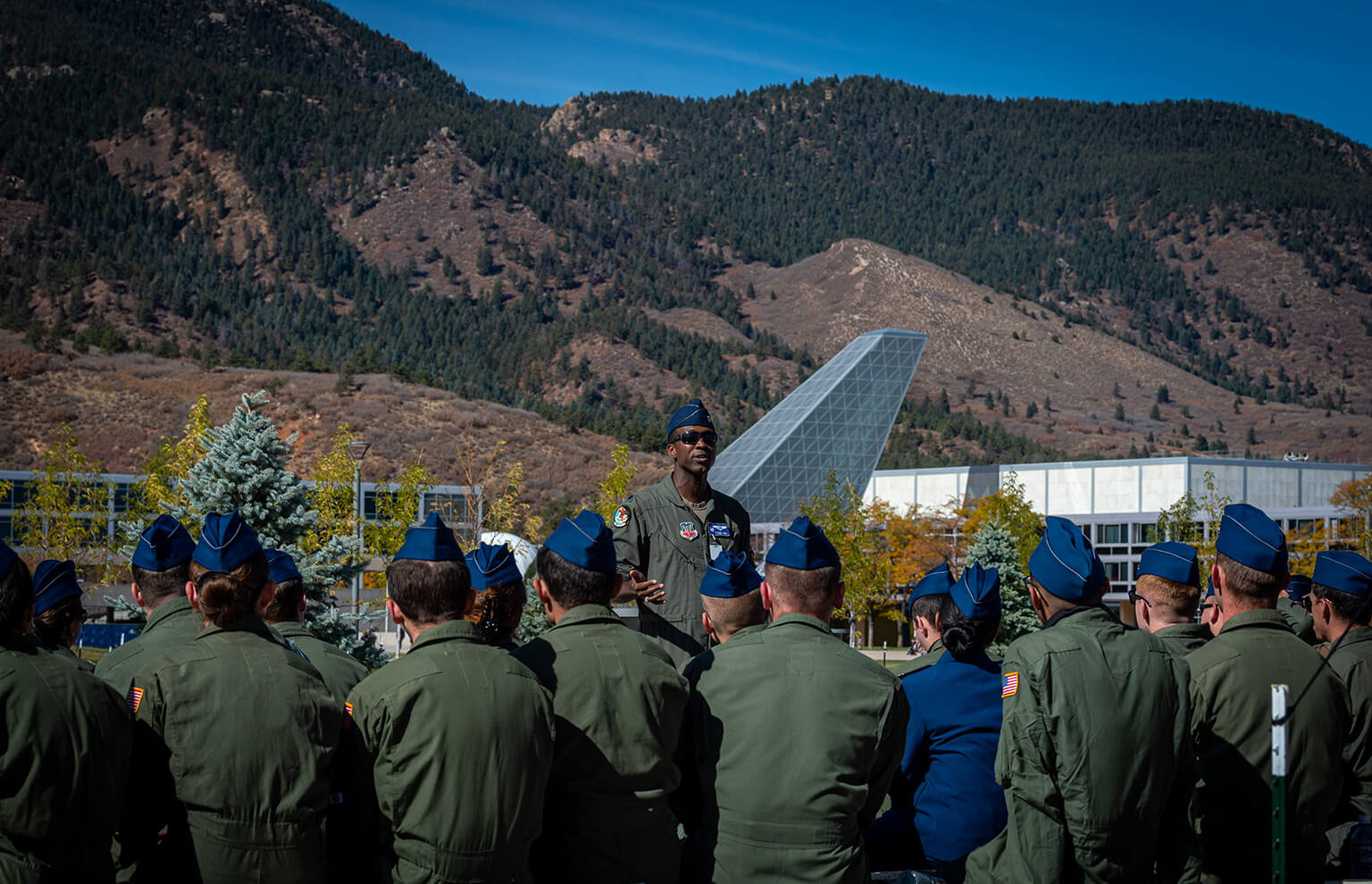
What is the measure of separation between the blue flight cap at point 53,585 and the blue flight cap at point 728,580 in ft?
7.86

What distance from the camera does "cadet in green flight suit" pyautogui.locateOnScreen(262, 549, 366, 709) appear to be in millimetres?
5406

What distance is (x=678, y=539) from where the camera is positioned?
251 inches

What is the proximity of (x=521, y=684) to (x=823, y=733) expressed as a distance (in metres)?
1.07

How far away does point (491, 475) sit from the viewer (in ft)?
225

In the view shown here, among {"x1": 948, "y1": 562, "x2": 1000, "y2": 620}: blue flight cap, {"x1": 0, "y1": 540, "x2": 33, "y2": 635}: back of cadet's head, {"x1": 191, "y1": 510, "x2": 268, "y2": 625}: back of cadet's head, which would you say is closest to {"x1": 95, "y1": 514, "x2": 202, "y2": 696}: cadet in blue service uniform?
{"x1": 191, "y1": 510, "x2": 268, "y2": 625}: back of cadet's head

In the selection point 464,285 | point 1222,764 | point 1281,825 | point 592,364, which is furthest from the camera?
point 464,285

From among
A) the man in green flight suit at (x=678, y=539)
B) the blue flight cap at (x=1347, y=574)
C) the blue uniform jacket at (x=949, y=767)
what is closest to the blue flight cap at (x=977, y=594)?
the blue uniform jacket at (x=949, y=767)

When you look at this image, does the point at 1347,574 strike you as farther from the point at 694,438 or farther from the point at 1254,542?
the point at 694,438

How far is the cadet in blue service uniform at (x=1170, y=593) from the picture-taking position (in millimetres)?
5586

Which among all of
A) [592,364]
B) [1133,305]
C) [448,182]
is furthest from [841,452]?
[1133,305]

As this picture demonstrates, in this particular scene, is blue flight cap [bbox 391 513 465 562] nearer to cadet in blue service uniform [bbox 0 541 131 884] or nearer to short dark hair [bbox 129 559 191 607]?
cadet in blue service uniform [bbox 0 541 131 884]

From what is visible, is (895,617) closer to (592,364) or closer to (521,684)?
(521,684)

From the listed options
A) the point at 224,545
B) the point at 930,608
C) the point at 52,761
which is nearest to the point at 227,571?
the point at 224,545

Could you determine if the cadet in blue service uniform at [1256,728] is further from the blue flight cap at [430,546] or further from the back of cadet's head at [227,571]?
the back of cadet's head at [227,571]
